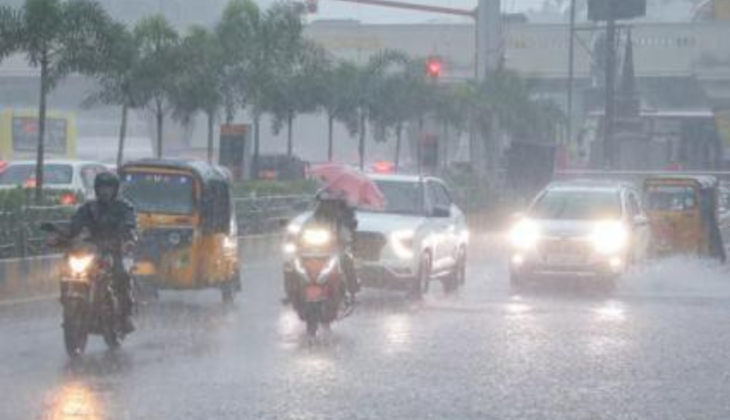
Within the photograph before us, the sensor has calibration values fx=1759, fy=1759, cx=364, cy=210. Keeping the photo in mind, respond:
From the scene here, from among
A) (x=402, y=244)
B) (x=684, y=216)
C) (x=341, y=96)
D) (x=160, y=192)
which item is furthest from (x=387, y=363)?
(x=341, y=96)

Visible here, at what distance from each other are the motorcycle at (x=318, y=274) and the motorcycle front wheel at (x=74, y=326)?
10.2 feet

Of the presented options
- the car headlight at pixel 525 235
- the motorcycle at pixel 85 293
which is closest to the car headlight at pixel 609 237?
the car headlight at pixel 525 235

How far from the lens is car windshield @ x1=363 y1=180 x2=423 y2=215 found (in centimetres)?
2452

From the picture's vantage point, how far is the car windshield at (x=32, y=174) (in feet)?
110

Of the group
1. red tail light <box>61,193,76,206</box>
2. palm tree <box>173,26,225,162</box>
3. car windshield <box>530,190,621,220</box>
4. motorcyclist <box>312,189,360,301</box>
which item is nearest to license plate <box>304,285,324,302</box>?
motorcyclist <box>312,189,360,301</box>

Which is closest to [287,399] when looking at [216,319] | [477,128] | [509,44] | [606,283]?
[216,319]

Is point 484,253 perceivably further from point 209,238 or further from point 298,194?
point 209,238

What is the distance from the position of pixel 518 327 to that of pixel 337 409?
24.5 ft

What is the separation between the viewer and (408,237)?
23391mm

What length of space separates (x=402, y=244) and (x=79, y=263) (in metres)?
8.16

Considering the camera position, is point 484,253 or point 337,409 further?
point 484,253

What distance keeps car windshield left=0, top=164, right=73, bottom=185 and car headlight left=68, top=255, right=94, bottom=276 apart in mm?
17425

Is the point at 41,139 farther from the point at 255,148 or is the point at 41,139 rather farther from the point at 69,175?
the point at 255,148

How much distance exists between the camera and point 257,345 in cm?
1700
